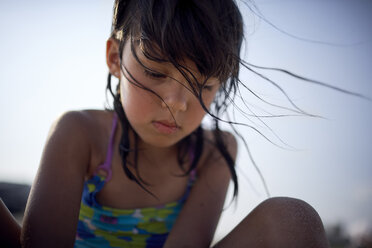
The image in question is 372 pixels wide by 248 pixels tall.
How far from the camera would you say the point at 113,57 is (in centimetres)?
139

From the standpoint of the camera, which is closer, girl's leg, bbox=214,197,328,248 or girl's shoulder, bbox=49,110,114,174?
girl's leg, bbox=214,197,328,248

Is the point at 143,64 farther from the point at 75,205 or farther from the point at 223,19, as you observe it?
the point at 75,205

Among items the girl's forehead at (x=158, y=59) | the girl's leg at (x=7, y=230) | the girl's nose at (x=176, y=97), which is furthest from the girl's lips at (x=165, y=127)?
the girl's leg at (x=7, y=230)

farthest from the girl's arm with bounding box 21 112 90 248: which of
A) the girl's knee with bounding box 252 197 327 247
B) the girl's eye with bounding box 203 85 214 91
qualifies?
the girl's knee with bounding box 252 197 327 247

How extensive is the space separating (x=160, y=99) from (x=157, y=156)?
0.50 metres

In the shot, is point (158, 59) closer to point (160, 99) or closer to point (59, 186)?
point (160, 99)

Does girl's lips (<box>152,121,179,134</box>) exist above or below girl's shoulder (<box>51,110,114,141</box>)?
above

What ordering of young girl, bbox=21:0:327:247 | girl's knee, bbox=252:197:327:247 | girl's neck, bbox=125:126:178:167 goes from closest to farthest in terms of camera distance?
girl's knee, bbox=252:197:327:247, young girl, bbox=21:0:327:247, girl's neck, bbox=125:126:178:167

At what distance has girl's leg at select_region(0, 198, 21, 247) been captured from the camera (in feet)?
3.67

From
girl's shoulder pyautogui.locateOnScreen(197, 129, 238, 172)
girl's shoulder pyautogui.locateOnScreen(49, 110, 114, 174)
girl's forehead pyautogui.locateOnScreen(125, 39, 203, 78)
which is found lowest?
girl's shoulder pyautogui.locateOnScreen(197, 129, 238, 172)

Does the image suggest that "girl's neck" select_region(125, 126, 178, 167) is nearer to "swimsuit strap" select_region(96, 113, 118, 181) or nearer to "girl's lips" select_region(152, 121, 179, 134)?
"swimsuit strap" select_region(96, 113, 118, 181)

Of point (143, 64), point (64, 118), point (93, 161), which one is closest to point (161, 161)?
point (93, 161)

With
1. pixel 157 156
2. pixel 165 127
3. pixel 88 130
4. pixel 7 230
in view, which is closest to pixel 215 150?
pixel 157 156

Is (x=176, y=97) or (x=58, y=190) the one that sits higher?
(x=176, y=97)
